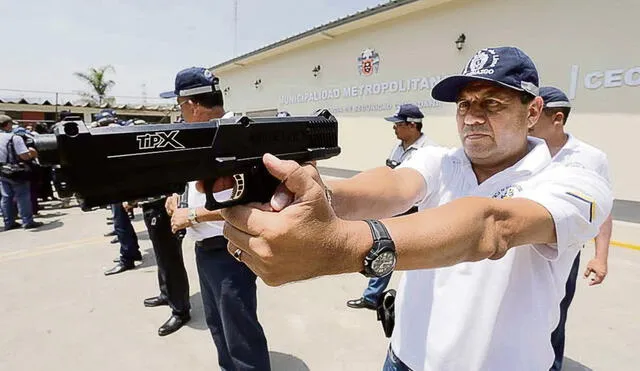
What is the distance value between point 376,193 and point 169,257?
244cm

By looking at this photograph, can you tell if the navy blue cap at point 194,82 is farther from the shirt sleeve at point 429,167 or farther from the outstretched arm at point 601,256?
the outstretched arm at point 601,256

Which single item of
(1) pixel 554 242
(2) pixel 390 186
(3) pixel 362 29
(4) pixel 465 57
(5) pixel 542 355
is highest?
(3) pixel 362 29

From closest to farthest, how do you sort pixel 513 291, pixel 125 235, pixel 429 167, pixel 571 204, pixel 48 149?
pixel 48 149 → pixel 571 204 → pixel 513 291 → pixel 429 167 → pixel 125 235

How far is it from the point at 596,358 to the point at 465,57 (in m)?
5.97

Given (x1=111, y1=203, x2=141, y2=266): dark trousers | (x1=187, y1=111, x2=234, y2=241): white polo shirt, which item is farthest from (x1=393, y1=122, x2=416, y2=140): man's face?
(x1=111, y1=203, x2=141, y2=266): dark trousers

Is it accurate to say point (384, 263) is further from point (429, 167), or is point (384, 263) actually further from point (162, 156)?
point (429, 167)

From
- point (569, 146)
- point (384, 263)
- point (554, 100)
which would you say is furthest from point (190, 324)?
point (554, 100)

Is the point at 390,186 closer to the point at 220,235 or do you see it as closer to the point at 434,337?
the point at 434,337

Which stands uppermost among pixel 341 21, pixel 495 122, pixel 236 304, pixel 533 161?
pixel 341 21

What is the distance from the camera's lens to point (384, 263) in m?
0.76

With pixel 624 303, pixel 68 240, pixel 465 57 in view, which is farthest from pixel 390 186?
pixel 465 57

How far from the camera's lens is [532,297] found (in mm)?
1120

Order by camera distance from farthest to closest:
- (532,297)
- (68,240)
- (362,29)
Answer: (362,29), (68,240), (532,297)

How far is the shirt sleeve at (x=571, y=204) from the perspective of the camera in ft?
3.19
